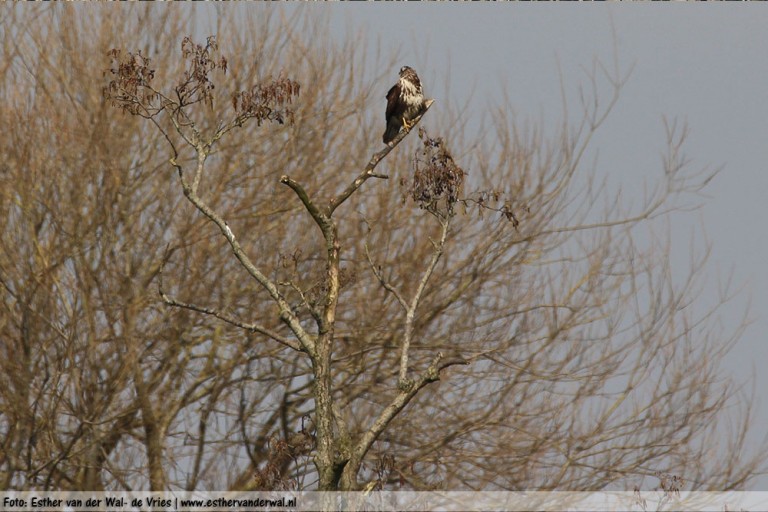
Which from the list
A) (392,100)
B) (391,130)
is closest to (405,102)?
(392,100)

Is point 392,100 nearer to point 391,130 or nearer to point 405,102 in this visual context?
point 405,102

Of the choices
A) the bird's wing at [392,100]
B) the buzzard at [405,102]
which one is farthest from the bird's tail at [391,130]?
the bird's wing at [392,100]

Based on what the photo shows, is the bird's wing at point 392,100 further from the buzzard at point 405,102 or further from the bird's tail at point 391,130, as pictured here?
the bird's tail at point 391,130

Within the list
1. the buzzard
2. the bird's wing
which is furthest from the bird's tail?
the bird's wing

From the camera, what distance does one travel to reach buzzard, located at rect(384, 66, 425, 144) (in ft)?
44.6

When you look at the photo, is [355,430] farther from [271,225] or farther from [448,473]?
[271,225]

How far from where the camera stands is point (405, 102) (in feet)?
44.7

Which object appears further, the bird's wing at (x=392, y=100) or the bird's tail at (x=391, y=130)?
the bird's tail at (x=391, y=130)

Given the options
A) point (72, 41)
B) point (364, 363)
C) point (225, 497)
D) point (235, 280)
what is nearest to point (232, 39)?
point (72, 41)

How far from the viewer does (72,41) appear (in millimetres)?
18312

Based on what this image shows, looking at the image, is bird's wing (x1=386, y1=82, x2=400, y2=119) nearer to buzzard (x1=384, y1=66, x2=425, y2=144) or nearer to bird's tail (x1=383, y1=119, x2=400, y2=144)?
buzzard (x1=384, y1=66, x2=425, y2=144)

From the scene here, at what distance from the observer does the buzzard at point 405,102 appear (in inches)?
535

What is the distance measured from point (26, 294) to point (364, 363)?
4825mm

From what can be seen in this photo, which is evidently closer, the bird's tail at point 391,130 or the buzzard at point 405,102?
the buzzard at point 405,102
